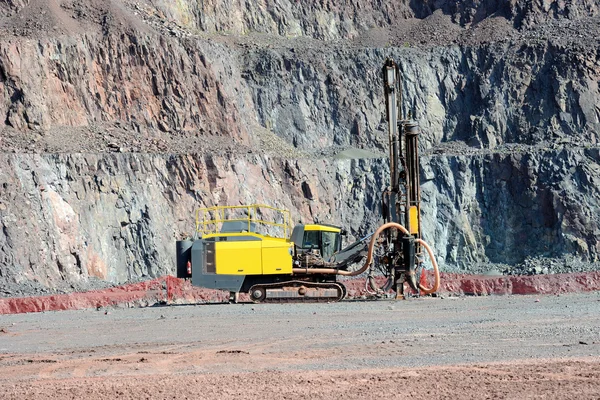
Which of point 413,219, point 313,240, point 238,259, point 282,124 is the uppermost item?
point 282,124

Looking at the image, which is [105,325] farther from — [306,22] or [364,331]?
[306,22]

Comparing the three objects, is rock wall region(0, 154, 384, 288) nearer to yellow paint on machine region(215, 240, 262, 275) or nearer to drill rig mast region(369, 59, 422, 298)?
yellow paint on machine region(215, 240, 262, 275)

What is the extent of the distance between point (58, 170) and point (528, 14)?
28463 mm

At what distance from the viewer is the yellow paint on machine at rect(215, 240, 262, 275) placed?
27.0 m

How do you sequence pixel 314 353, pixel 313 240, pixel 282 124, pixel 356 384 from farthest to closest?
pixel 282 124
pixel 313 240
pixel 314 353
pixel 356 384

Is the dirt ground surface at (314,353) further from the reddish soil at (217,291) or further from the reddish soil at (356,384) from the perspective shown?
the reddish soil at (217,291)

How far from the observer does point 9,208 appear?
35781 mm

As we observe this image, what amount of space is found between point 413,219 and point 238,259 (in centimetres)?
508

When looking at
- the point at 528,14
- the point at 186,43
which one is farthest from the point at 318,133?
the point at 528,14

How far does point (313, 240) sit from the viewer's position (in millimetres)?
27766

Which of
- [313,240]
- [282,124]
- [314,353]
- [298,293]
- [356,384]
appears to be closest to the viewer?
[356,384]

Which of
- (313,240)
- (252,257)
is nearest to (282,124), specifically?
(313,240)

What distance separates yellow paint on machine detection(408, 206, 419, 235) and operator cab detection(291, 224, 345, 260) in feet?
10.8

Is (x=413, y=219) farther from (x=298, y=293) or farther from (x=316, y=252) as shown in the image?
(x=298, y=293)
